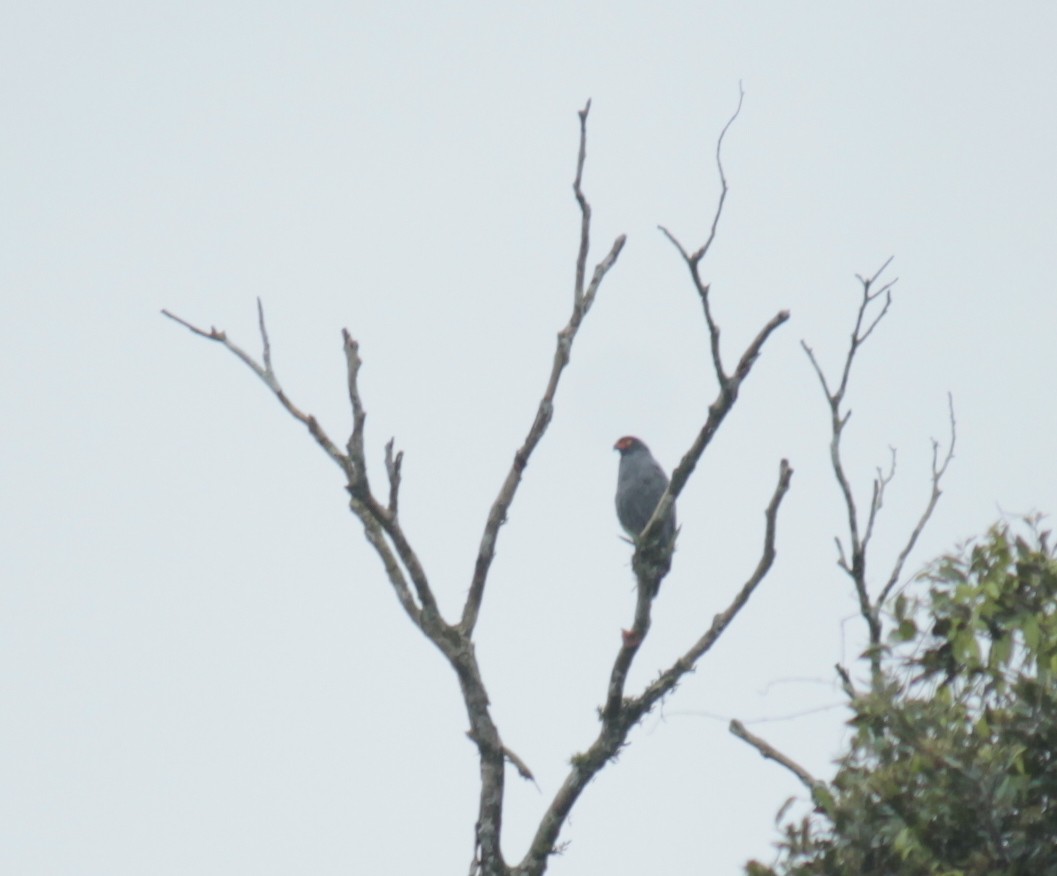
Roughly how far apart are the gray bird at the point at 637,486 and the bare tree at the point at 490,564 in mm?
5466

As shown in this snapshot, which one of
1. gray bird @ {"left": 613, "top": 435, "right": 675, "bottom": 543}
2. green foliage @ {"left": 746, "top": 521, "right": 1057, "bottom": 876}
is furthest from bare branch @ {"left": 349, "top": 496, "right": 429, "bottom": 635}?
gray bird @ {"left": 613, "top": 435, "right": 675, "bottom": 543}

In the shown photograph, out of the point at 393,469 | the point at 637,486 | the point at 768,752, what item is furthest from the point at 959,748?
the point at 637,486

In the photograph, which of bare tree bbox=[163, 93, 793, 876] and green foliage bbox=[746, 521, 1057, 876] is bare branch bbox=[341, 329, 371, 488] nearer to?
bare tree bbox=[163, 93, 793, 876]

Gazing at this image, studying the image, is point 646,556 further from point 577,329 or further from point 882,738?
point 882,738

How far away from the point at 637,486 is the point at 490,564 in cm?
589

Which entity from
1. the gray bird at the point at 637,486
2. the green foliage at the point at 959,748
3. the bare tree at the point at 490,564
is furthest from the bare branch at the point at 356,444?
the gray bird at the point at 637,486

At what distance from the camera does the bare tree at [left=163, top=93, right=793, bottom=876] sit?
5773 mm

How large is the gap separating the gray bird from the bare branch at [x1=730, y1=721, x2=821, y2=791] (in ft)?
19.9

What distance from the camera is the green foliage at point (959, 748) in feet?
12.7

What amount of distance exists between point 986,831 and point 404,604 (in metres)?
2.97

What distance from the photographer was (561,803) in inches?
238

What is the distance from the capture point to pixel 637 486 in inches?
473

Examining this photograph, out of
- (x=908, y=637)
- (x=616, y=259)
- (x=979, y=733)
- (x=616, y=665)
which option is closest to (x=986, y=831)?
(x=979, y=733)

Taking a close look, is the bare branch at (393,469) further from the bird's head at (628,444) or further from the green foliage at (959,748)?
the bird's head at (628,444)
